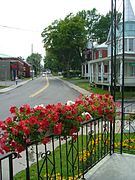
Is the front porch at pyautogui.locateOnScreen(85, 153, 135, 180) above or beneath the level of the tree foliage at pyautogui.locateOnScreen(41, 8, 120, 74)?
beneath

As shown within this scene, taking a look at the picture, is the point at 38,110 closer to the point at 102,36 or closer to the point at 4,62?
the point at 4,62

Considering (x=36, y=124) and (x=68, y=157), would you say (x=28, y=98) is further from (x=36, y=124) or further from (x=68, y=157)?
(x=36, y=124)

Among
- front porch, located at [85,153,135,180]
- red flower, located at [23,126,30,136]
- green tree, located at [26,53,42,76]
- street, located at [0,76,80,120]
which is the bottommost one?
street, located at [0,76,80,120]

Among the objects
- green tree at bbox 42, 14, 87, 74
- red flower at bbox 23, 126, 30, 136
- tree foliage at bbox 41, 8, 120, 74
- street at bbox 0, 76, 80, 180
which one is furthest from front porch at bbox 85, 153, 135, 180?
green tree at bbox 42, 14, 87, 74

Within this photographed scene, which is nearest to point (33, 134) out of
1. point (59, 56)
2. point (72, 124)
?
point (72, 124)

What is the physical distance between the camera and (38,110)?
319 cm

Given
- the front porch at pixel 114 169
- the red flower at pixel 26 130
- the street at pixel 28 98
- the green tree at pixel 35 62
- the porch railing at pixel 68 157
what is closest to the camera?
the red flower at pixel 26 130

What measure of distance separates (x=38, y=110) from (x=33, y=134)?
1.30 feet

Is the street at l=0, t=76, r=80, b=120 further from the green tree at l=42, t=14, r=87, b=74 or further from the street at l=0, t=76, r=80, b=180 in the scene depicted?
the green tree at l=42, t=14, r=87, b=74

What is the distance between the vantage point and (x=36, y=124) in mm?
2850

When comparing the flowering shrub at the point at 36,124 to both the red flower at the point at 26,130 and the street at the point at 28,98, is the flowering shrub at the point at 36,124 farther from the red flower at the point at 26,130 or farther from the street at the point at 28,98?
the street at the point at 28,98

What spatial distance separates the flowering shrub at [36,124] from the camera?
2.74 metres

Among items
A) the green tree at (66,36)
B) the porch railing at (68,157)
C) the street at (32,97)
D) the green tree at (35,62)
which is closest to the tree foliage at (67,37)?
the green tree at (66,36)

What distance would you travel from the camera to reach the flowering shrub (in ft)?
9.00
